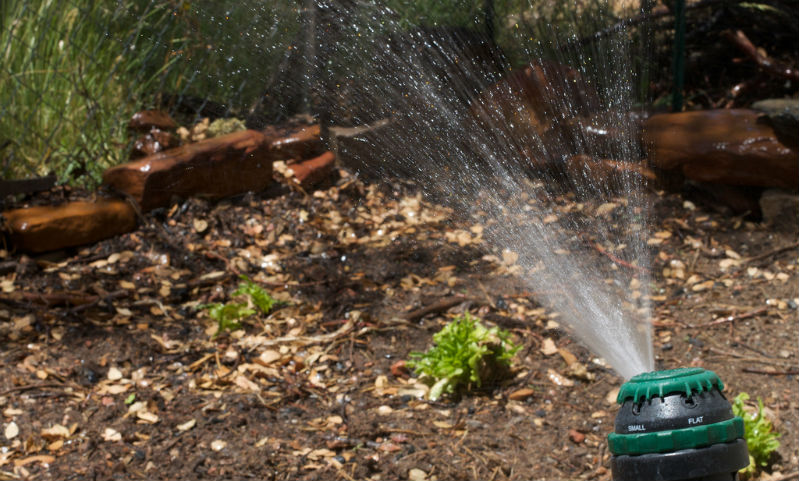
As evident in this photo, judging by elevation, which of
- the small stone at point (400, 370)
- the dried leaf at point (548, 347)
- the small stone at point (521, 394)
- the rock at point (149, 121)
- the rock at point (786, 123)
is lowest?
the small stone at point (521, 394)

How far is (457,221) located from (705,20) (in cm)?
236

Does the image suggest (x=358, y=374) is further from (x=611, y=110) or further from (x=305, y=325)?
(x=611, y=110)

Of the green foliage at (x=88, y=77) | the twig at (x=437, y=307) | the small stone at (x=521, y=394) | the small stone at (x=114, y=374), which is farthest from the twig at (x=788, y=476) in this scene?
the green foliage at (x=88, y=77)

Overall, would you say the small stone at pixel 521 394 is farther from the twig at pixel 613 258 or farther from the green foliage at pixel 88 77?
the green foliage at pixel 88 77

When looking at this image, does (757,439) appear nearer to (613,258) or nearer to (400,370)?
(400,370)

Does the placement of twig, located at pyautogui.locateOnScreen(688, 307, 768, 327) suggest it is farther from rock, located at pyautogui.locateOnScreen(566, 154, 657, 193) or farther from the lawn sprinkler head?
the lawn sprinkler head

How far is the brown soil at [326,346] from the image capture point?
2334 millimetres

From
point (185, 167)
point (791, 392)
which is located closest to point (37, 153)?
point (185, 167)

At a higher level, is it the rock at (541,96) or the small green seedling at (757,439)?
the rock at (541,96)

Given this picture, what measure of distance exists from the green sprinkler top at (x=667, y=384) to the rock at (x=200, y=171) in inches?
110

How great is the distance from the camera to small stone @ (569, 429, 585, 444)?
2.38 meters

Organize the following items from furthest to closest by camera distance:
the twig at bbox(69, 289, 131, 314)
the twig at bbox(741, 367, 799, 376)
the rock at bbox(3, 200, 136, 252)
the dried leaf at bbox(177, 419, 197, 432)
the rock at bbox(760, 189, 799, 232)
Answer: the rock at bbox(760, 189, 799, 232), the rock at bbox(3, 200, 136, 252), the twig at bbox(69, 289, 131, 314), the twig at bbox(741, 367, 799, 376), the dried leaf at bbox(177, 419, 197, 432)

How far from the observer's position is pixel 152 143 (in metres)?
3.91

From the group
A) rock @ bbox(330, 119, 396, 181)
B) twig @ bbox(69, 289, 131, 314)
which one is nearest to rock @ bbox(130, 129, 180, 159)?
rock @ bbox(330, 119, 396, 181)
